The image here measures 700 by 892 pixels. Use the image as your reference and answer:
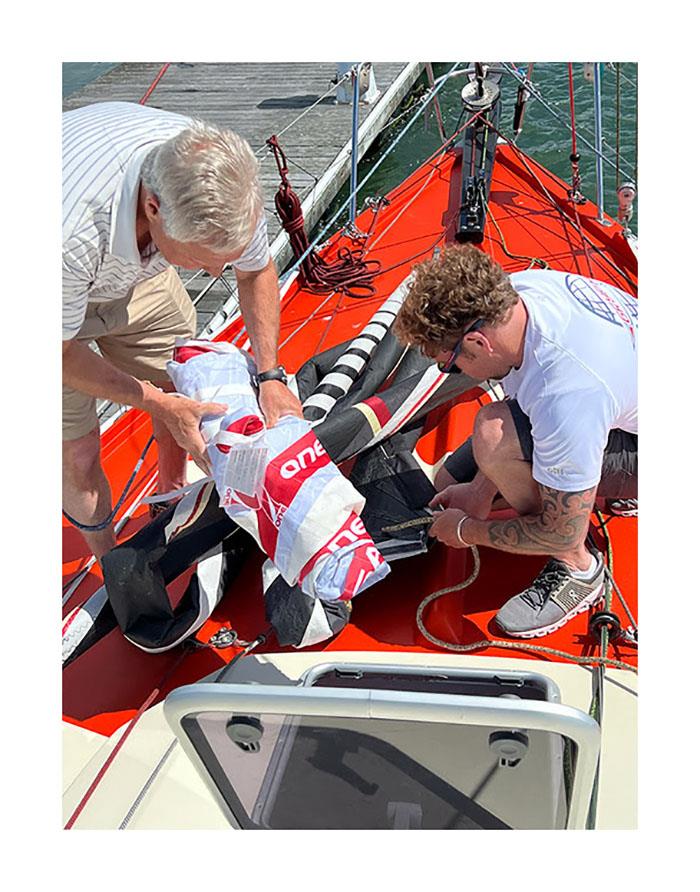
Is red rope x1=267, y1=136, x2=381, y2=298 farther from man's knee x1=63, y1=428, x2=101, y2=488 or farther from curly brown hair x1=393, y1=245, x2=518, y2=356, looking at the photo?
curly brown hair x1=393, y1=245, x2=518, y2=356

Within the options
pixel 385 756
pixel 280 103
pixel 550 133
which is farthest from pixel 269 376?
pixel 280 103

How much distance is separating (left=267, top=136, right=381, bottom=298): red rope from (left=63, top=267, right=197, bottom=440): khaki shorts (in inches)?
36.9

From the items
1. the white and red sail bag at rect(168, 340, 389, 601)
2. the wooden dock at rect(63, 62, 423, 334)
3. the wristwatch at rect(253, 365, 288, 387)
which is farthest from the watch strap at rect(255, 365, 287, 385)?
the wooden dock at rect(63, 62, 423, 334)

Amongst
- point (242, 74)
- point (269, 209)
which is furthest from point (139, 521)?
point (242, 74)

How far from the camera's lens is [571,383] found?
1552 millimetres

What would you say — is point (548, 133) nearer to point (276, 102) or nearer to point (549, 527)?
point (276, 102)

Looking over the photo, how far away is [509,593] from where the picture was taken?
1.87 m

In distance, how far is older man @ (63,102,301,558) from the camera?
4.89 feet

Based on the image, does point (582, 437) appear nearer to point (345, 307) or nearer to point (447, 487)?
point (447, 487)

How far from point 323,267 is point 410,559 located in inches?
60.0

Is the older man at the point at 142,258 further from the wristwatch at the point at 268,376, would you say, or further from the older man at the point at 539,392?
the older man at the point at 539,392

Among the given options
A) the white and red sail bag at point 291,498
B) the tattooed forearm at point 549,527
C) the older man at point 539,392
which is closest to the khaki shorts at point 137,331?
the white and red sail bag at point 291,498

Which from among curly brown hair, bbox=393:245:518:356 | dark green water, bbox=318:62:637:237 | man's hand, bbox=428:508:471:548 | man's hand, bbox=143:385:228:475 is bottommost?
man's hand, bbox=428:508:471:548

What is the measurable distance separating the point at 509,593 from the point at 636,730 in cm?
38
